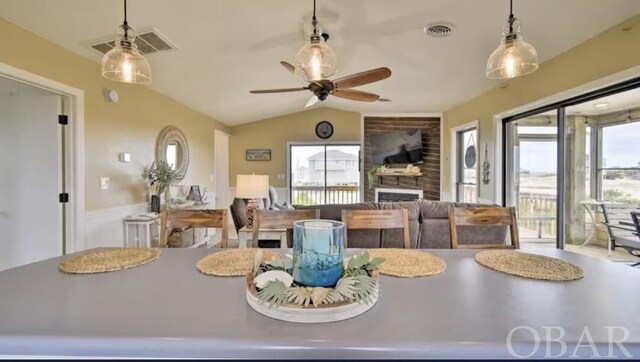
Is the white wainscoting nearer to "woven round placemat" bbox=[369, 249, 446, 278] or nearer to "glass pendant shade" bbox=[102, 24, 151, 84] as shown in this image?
"glass pendant shade" bbox=[102, 24, 151, 84]

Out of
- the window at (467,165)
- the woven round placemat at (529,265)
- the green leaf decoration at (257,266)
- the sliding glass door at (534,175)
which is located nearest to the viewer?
the green leaf decoration at (257,266)

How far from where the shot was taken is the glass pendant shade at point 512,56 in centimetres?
192

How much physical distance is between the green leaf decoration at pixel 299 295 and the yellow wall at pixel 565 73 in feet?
10.1

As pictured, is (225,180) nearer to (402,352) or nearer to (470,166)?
(470,166)

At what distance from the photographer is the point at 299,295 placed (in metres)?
0.94

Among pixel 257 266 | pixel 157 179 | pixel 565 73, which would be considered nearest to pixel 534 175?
pixel 565 73

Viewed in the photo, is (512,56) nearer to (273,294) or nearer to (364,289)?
(364,289)

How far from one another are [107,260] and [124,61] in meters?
1.17

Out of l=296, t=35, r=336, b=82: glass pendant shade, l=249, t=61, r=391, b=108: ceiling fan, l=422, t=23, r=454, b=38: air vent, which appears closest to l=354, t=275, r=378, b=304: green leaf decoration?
l=296, t=35, r=336, b=82: glass pendant shade

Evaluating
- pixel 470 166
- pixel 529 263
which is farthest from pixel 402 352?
pixel 470 166

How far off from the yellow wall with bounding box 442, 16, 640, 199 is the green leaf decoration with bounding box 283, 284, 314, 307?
3.07m

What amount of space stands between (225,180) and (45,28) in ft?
17.2

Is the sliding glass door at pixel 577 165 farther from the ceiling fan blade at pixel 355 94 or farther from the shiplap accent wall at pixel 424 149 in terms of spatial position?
the shiplap accent wall at pixel 424 149

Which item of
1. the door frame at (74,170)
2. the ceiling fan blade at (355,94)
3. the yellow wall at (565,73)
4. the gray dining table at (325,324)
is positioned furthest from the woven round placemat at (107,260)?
the yellow wall at (565,73)
